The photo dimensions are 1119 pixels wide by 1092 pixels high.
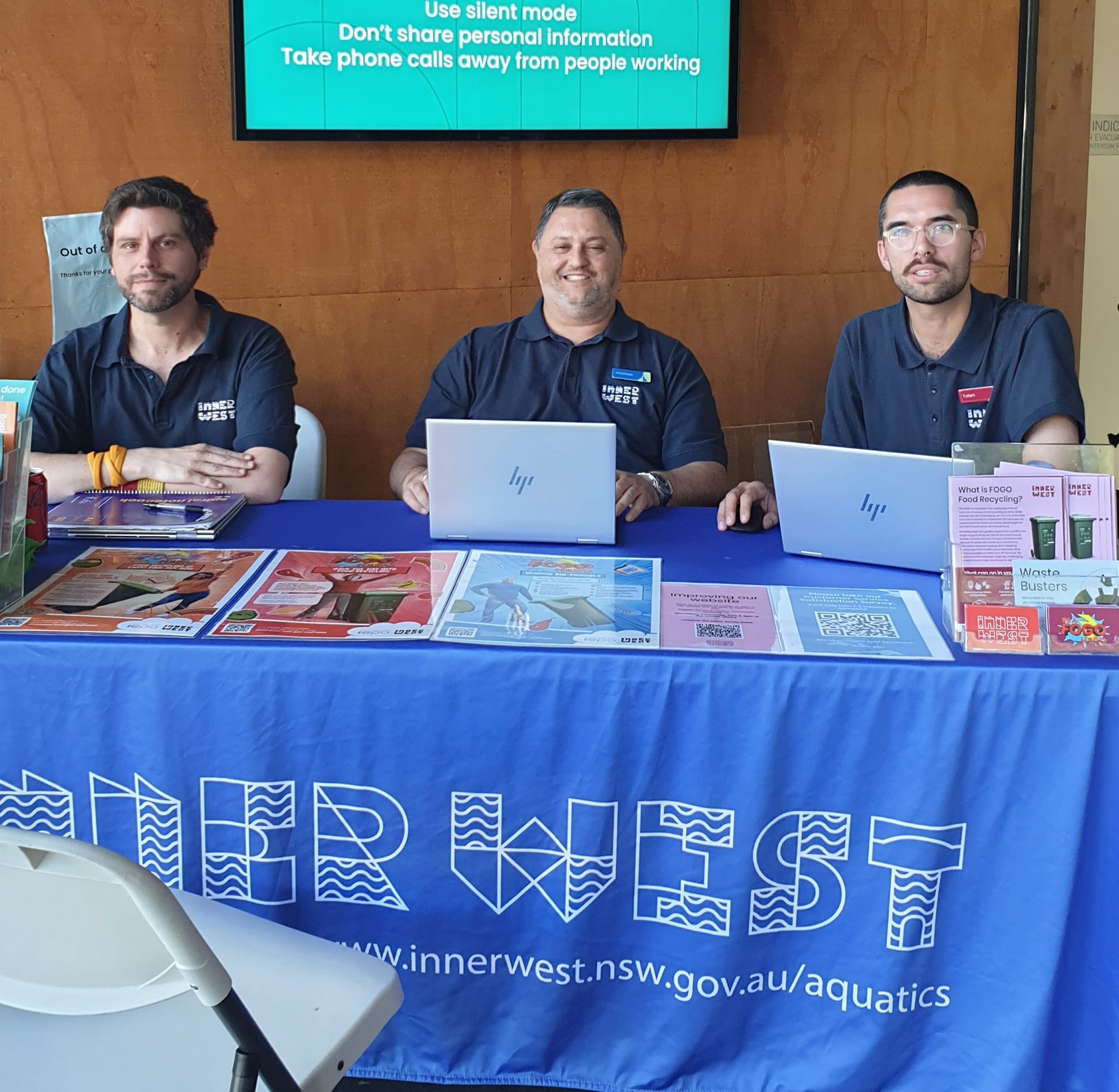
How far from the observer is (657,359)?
9.31 ft

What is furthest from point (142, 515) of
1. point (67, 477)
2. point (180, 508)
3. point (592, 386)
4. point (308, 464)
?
point (592, 386)

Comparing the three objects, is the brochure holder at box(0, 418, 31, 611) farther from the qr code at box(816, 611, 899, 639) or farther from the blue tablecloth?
the qr code at box(816, 611, 899, 639)

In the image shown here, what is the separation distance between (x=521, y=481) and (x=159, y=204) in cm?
127

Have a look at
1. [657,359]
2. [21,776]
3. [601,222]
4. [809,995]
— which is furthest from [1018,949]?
[601,222]

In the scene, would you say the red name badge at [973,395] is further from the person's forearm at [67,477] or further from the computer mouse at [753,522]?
the person's forearm at [67,477]

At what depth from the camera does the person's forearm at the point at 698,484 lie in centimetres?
→ 260

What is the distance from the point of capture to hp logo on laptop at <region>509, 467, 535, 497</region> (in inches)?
75.2

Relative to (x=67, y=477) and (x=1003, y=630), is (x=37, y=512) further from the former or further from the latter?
(x=1003, y=630)

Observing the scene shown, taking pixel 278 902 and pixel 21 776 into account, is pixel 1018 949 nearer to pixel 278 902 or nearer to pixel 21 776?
pixel 278 902

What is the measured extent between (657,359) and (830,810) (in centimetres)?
154

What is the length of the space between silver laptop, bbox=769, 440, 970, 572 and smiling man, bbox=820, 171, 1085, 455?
2.78 feet

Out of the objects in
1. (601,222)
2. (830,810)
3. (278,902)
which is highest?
(601,222)

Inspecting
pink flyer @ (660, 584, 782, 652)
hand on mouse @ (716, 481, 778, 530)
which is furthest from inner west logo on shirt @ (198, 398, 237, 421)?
pink flyer @ (660, 584, 782, 652)

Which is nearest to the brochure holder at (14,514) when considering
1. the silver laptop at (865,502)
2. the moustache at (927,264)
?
the silver laptop at (865,502)
